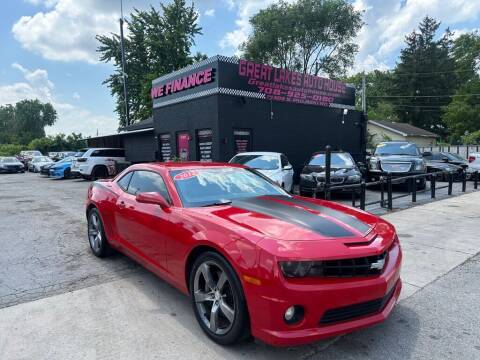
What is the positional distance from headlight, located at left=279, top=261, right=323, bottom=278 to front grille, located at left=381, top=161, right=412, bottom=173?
1127cm

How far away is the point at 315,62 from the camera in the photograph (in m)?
38.4

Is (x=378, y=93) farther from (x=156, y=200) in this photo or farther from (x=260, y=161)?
(x=156, y=200)

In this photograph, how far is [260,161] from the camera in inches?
418

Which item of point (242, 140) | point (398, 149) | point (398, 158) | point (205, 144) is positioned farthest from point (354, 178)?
point (205, 144)

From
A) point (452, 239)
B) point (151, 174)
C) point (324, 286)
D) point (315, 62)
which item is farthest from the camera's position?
point (315, 62)

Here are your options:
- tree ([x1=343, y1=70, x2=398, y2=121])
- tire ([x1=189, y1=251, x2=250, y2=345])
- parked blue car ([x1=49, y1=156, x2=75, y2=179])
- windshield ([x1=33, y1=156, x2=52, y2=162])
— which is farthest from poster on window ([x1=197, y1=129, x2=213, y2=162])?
tree ([x1=343, y1=70, x2=398, y2=121])

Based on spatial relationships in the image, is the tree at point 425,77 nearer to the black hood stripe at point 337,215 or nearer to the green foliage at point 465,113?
the green foliage at point 465,113

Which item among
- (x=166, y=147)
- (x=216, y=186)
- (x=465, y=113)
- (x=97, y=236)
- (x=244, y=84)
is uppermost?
(x=465, y=113)

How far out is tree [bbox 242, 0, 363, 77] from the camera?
35406mm

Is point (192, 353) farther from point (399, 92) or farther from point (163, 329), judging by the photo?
point (399, 92)

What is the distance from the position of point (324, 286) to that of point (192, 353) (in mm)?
1170

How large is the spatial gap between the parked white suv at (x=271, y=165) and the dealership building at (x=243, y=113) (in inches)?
102

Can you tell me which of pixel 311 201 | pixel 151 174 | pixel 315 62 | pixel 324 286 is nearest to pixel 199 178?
pixel 151 174

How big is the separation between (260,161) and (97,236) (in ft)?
20.7
